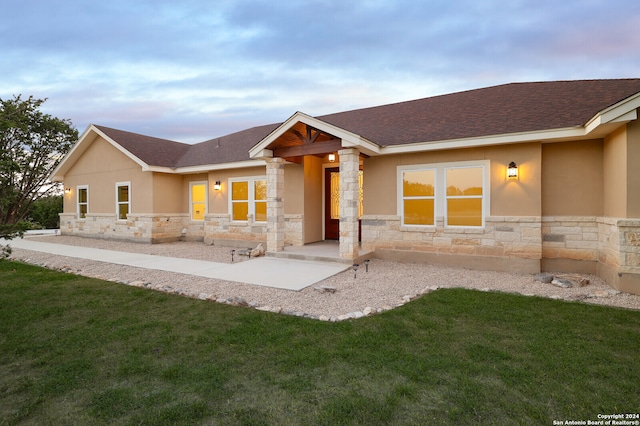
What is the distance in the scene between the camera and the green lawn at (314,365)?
2361 mm

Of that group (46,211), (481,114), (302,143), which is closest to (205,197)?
(302,143)

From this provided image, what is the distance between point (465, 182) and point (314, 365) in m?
6.84

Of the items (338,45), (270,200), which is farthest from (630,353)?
(338,45)

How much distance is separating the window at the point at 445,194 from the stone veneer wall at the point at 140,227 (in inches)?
370

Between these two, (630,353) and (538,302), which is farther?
(538,302)

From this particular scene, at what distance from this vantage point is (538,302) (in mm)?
5035

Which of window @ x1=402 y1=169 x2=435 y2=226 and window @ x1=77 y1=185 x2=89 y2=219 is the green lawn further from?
window @ x1=77 y1=185 x2=89 y2=219

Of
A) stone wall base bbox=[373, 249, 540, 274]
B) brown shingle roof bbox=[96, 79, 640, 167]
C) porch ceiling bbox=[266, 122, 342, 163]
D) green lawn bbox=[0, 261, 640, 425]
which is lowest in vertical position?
green lawn bbox=[0, 261, 640, 425]

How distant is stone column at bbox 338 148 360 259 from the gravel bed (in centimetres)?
70

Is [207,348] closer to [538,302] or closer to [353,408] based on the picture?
[353,408]

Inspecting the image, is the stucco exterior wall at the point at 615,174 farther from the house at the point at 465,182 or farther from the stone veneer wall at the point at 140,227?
the stone veneer wall at the point at 140,227

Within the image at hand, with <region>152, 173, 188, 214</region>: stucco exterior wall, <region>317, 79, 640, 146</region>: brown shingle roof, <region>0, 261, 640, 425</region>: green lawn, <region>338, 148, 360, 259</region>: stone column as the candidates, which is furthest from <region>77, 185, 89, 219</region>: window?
<region>338, 148, 360, 259</region>: stone column

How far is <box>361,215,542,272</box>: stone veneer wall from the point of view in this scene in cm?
742

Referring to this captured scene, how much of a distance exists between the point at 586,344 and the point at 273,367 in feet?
11.5
